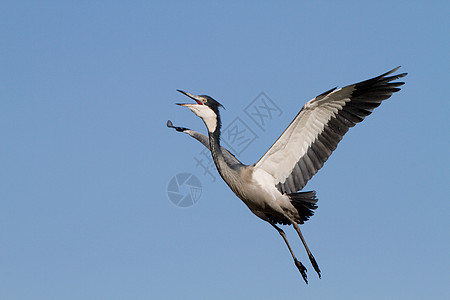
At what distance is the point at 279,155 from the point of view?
35.8 ft

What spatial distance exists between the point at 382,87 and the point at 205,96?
2996 mm

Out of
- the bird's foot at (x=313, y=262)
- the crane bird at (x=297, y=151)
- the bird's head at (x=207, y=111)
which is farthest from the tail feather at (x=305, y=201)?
the bird's head at (x=207, y=111)

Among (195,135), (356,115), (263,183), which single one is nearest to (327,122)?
(356,115)

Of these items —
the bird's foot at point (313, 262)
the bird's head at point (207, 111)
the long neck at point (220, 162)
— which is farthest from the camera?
the bird's head at point (207, 111)

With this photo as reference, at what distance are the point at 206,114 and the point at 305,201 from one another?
7.38 feet

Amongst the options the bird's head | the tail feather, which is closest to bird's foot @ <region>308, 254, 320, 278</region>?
the tail feather

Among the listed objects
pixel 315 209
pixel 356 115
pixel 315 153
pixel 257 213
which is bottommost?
pixel 257 213

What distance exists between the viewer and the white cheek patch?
431 inches

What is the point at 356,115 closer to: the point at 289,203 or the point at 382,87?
the point at 382,87

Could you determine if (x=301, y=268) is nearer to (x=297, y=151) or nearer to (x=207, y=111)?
(x=297, y=151)

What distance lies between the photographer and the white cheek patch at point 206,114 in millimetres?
10945

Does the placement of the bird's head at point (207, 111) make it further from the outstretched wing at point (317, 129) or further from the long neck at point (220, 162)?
the outstretched wing at point (317, 129)

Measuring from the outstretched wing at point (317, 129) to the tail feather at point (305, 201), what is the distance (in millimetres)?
127

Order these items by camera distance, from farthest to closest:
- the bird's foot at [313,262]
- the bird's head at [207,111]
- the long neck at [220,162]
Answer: the bird's head at [207,111], the long neck at [220,162], the bird's foot at [313,262]
